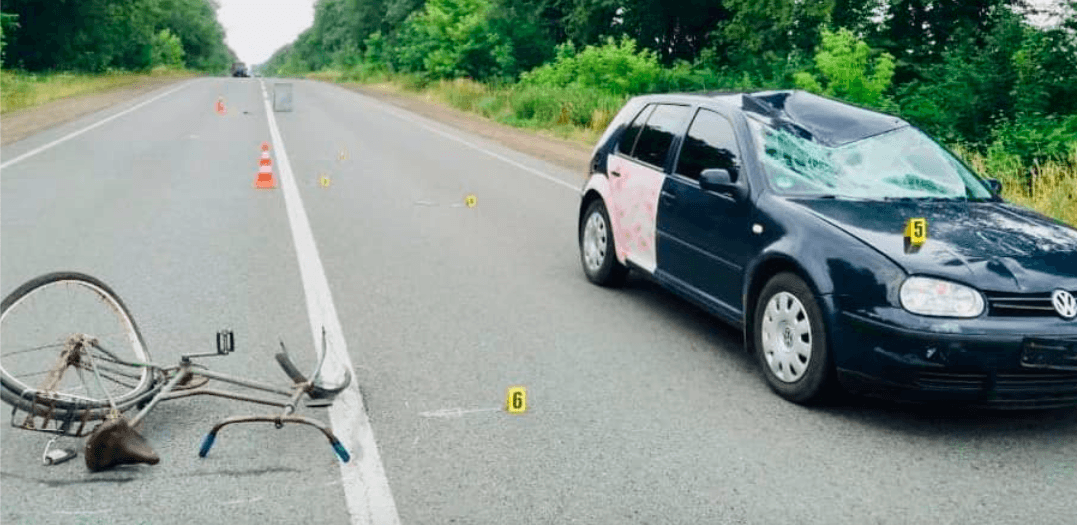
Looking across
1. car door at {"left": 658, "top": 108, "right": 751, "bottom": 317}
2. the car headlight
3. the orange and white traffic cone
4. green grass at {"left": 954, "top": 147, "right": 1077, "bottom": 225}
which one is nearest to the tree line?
green grass at {"left": 954, "top": 147, "right": 1077, "bottom": 225}

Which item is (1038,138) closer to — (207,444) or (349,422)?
(349,422)

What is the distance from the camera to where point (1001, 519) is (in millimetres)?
3861

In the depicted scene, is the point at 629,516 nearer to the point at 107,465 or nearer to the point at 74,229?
the point at 107,465

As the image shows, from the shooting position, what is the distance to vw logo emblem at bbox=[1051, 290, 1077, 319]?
15.2ft

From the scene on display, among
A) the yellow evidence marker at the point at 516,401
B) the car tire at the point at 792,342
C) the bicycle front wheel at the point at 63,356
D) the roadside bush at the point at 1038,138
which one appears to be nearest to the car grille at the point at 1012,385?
the car tire at the point at 792,342

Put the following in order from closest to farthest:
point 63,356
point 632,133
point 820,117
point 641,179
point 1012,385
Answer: point 63,356 → point 1012,385 → point 820,117 → point 641,179 → point 632,133

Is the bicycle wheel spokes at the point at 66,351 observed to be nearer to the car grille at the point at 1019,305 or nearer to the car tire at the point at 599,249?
the car tire at the point at 599,249

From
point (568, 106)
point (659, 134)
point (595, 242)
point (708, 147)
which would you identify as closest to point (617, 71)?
point (568, 106)

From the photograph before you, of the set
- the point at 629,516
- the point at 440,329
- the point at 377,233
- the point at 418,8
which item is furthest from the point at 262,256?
the point at 418,8

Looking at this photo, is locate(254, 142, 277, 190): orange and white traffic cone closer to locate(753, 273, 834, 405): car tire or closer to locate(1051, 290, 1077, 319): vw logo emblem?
locate(753, 273, 834, 405): car tire

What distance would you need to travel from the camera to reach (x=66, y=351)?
447 cm

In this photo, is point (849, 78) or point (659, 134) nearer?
point (659, 134)

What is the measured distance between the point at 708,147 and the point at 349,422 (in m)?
3.02

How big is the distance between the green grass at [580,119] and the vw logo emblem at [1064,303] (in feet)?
20.1
